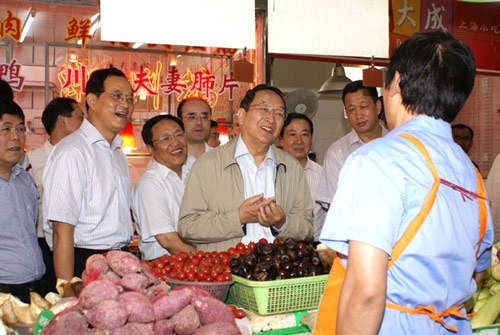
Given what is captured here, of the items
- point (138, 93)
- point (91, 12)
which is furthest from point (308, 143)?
point (91, 12)

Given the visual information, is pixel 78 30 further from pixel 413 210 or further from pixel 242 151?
pixel 413 210

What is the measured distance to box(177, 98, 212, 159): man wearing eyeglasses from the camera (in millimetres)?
4457

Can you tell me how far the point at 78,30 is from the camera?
5.84 metres

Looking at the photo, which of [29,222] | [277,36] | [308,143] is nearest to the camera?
[277,36]

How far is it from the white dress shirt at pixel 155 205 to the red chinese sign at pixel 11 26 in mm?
3096

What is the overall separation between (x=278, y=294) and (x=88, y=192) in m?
1.45

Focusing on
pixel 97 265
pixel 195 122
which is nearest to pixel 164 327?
pixel 97 265

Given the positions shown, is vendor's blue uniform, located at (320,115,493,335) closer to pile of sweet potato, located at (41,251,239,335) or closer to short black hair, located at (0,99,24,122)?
pile of sweet potato, located at (41,251,239,335)

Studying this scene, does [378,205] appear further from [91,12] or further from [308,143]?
[91,12]

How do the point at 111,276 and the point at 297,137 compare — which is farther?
the point at 297,137

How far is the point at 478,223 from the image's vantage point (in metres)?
1.59

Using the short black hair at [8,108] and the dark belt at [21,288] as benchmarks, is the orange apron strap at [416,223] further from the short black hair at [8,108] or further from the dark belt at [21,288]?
the short black hair at [8,108]

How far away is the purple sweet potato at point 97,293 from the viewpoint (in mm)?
1488

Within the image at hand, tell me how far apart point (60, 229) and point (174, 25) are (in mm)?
1321
